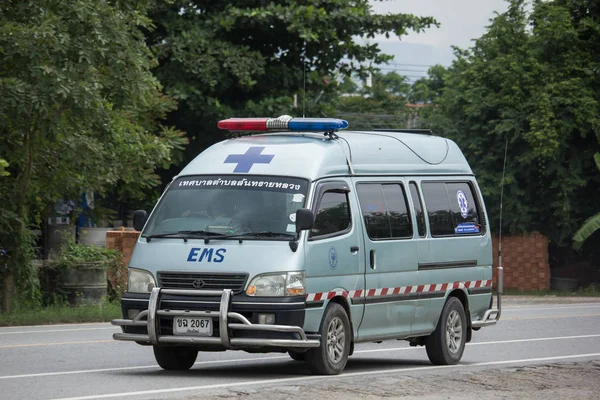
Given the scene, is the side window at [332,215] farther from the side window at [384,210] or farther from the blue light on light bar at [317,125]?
the blue light on light bar at [317,125]

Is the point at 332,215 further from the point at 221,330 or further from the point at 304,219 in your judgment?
the point at 221,330

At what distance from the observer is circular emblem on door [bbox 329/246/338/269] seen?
12.4 m

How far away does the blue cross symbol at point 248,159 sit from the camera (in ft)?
42.2

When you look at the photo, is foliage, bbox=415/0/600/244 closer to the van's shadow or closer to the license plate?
the van's shadow

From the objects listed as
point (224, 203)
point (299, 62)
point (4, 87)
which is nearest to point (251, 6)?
point (299, 62)

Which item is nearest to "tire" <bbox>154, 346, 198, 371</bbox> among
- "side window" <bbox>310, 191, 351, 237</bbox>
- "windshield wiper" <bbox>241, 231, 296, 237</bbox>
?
"windshield wiper" <bbox>241, 231, 296, 237</bbox>

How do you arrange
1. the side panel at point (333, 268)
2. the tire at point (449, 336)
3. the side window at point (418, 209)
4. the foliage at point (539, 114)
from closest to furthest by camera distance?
the side panel at point (333, 268) < the side window at point (418, 209) < the tire at point (449, 336) < the foliage at point (539, 114)

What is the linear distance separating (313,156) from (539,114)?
25.6 metres

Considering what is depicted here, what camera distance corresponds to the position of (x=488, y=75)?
40.0m

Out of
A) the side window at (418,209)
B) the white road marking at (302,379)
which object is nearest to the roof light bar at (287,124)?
the side window at (418,209)

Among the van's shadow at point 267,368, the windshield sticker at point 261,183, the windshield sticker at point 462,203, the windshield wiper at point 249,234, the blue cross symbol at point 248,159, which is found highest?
the blue cross symbol at point 248,159

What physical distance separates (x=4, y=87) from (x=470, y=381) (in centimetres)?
1047

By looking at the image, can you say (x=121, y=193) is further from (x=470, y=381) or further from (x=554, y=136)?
(x=470, y=381)

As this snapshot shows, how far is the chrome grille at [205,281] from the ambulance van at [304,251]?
12 millimetres
